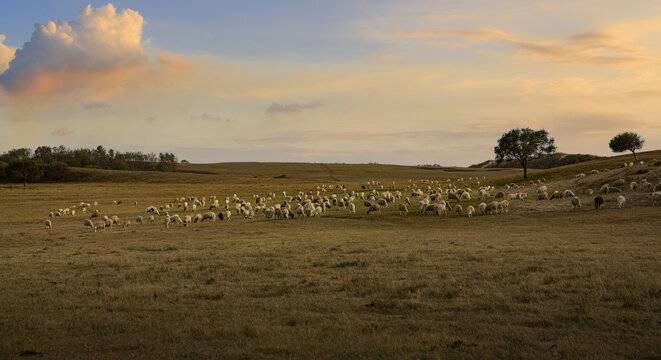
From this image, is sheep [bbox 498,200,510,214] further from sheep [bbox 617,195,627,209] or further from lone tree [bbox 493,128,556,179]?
lone tree [bbox 493,128,556,179]

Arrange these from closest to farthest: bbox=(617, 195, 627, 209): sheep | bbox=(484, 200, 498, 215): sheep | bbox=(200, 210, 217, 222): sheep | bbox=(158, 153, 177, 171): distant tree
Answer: bbox=(617, 195, 627, 209): sheep → bbox=(484, 200, 498, 215): sheep → bbox=(200, 210, 217, 222): sheep → bbox=(158, 153, 177, 171): distant tree

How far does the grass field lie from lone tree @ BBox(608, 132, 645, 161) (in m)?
Result: 57.1

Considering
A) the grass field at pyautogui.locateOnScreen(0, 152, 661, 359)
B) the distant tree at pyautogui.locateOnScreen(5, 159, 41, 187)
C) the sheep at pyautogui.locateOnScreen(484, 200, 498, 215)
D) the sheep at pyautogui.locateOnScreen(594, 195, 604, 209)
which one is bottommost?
the grass field at pyautogui.locateOnScreen(0, 152, 661, 359)

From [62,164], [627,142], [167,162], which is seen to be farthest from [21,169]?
[627,142]

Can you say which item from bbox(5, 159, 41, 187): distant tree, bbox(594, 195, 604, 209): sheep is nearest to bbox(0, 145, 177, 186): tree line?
bbox(5, 159, 41, 187): distant tree

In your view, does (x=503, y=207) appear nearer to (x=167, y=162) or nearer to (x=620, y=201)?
(x=620, y=201)

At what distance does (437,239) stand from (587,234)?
7948mm

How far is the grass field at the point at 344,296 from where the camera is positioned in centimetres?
917

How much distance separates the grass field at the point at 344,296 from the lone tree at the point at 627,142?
187 ft

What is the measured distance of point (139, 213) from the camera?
173 ft

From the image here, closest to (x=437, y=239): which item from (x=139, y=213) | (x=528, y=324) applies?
(x=528, y=324)

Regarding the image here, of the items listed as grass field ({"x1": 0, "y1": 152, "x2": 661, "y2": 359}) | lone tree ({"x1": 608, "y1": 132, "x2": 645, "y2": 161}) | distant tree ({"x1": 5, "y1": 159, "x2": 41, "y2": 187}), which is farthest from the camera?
distant tree ({"x1": 5, "y1": 159, "x2": 41, "y2": 187})

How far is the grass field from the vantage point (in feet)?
30.1

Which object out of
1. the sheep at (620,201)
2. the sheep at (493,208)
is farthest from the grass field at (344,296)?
the sheep at (493,208)
